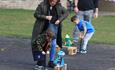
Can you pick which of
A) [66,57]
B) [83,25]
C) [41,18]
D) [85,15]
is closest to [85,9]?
[85,15]

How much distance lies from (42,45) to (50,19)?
620mm

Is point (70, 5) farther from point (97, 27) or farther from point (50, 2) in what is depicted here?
point (50, 2)

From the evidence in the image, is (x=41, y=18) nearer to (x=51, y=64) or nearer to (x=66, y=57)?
(x=51, y=64)

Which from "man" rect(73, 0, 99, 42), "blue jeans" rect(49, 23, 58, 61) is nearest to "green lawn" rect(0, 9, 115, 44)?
"man" rect(73, 0, 99, 42)

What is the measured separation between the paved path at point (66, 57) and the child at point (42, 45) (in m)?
0.45

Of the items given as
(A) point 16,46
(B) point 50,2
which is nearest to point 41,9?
(B) point 50,2

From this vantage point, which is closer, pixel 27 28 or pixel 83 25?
pixel 83 25

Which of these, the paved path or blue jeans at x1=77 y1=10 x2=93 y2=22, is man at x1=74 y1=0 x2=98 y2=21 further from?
the paved path

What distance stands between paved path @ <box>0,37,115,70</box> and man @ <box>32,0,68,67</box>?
27.3 inches

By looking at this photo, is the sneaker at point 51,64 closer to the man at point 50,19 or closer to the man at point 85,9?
the man at point 50,19

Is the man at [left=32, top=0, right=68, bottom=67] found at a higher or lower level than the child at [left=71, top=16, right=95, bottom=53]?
higher

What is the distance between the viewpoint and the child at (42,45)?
9539 mm

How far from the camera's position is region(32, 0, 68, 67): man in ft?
32.2

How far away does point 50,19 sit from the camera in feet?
32.3
